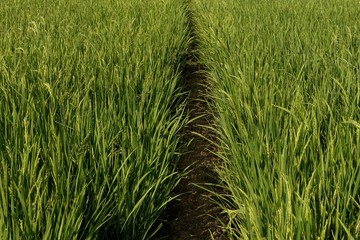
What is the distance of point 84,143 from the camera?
4.79 ft

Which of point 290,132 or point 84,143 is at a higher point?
point 290,132

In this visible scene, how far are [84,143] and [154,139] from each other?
0.28 metres

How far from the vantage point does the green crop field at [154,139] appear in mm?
1087

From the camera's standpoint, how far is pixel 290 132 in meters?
1.37

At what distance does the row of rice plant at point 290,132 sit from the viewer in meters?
1.08

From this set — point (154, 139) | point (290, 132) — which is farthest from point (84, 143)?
point (290, 132)

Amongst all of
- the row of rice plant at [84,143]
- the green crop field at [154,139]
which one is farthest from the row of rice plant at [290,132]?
the row of rice plant at [84,143]

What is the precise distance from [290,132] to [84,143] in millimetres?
703

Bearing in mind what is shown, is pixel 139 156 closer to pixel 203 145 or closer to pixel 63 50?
pixel 203 145

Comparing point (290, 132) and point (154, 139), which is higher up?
point (290, 132)

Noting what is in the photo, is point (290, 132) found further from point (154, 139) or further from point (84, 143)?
point (84, 143)

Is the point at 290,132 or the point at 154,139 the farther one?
the point at 154,139

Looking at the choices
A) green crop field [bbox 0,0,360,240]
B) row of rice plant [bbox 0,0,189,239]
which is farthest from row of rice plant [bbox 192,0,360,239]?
row of rice plant [bbox 0,0,189,239]

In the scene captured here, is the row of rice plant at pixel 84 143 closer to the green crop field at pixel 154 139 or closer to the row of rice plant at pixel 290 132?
the green crop field at pixel 154 139
